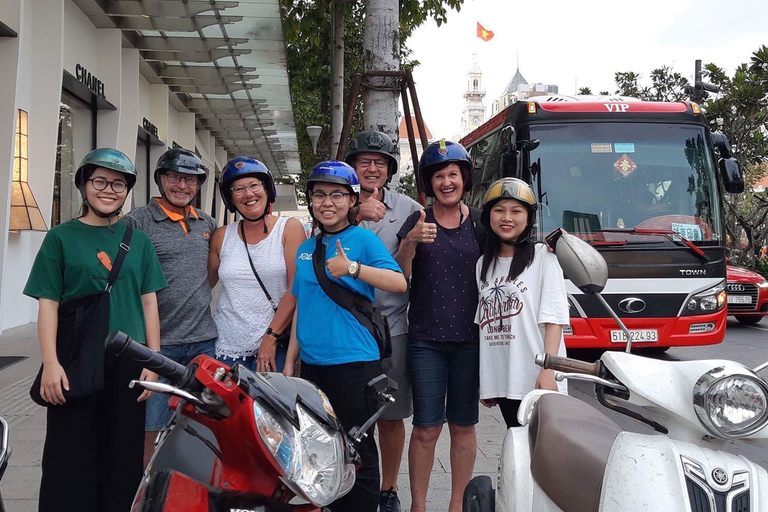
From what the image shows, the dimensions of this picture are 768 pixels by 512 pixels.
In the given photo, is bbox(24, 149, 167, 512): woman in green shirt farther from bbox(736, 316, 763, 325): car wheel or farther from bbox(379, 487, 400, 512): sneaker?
bbox(736, 316, 763, 325): car wheel

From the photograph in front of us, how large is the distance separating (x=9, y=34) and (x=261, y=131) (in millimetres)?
14105

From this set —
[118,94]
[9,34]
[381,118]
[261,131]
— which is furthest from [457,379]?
[261,131]

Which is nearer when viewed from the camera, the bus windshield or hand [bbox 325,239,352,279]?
hand [bbox 325,239,352,279]

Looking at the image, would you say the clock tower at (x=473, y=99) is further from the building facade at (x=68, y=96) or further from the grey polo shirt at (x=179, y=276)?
the grey polo shirt at (x=179, y=276)

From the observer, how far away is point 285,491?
2045 mm

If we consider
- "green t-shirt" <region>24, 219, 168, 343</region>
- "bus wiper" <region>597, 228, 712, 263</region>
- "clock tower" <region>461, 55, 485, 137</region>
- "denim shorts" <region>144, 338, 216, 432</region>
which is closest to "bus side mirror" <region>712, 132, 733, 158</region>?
"bus wiper" <region>597, 228, 712, 263</region>

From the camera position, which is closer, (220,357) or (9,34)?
(220,357)

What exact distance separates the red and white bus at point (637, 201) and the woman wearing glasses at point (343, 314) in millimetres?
4585

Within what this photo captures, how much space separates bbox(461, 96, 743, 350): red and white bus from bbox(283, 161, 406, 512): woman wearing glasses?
15.0 ft

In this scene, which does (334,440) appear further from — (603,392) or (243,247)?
(243,247)

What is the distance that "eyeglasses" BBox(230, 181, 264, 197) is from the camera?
3412 mm

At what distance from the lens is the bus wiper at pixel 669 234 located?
7.32m

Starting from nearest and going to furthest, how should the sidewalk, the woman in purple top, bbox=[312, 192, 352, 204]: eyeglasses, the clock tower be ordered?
bbox=[312, 192, 352, 204]: eyeglasses
the woman in purple top
the sidewalk
the clock tower

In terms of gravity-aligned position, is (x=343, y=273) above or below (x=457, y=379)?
above
